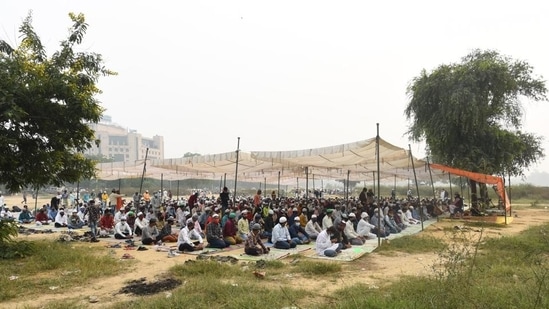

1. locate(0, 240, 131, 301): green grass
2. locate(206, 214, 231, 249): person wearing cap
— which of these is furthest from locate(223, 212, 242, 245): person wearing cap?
locate(0, 240, 131, 301): green grass

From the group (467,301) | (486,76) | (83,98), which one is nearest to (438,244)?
(467,301)

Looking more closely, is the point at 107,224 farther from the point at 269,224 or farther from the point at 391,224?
the point at 391,224

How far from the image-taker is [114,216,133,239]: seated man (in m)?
13.4

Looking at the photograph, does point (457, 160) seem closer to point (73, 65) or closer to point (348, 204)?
point (348, 204)

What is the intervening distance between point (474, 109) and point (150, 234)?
16689 millimetres

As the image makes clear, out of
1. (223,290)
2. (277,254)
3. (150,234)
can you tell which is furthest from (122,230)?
(223,290)

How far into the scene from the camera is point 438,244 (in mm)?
10828

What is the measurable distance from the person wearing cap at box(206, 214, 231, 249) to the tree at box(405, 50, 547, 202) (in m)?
14.5

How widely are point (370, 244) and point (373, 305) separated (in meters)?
6.93

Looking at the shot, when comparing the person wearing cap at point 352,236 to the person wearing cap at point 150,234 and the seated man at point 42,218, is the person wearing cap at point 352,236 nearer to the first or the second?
the person wearing cap at point 150,234

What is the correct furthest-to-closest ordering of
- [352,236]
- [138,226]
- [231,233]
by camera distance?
[138,226] < [231,233] < [352,236]

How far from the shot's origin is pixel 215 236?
11492 mm

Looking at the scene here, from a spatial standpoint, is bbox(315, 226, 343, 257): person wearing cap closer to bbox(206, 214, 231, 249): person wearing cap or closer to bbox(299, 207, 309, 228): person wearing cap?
bbox(206, 214, 231, 249): person wearing cap

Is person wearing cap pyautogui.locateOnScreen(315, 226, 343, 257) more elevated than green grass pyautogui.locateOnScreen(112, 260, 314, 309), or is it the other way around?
person wearing cap pyautogui.locateOnScreen(315, 226, 343, 257)
